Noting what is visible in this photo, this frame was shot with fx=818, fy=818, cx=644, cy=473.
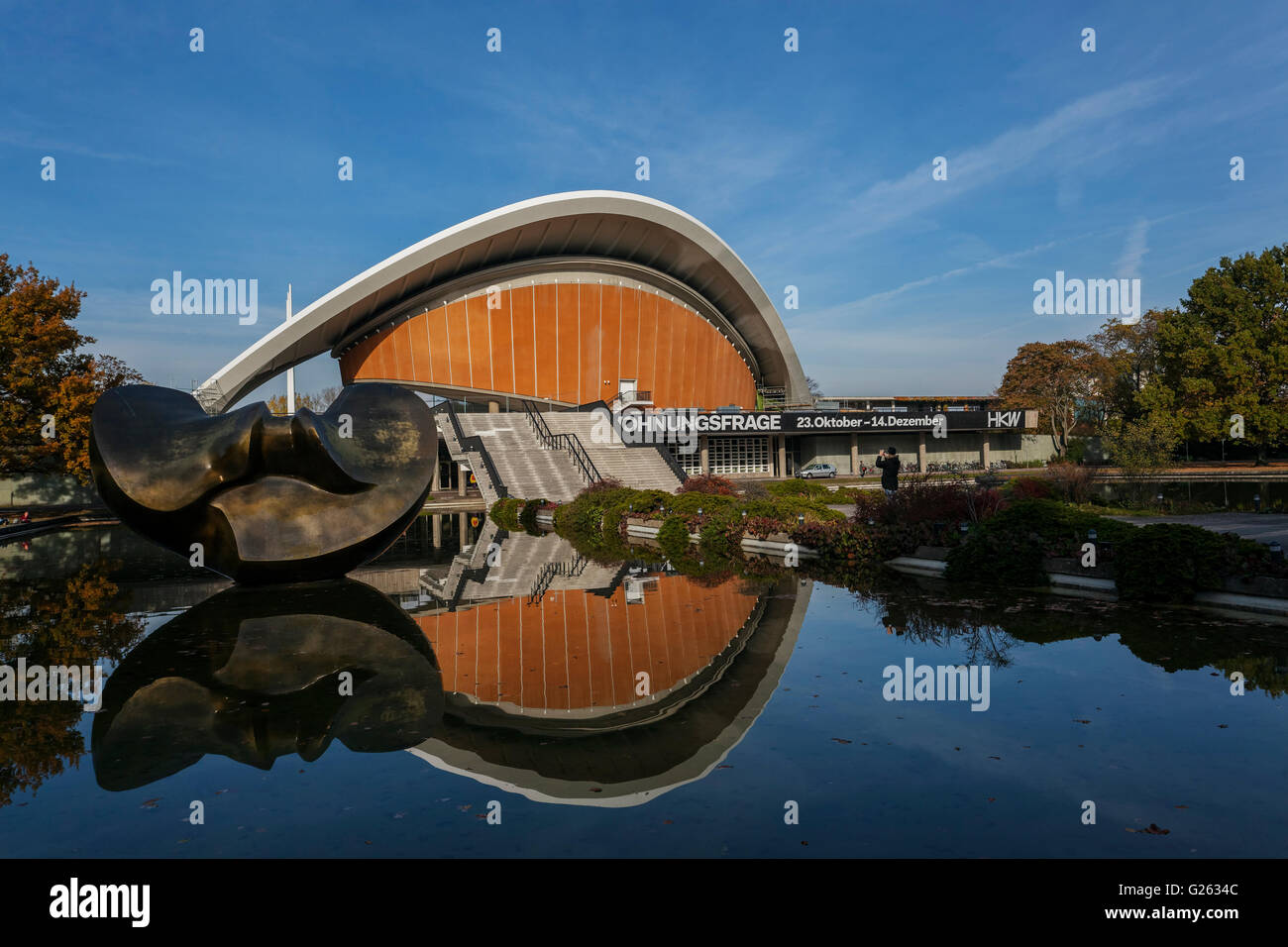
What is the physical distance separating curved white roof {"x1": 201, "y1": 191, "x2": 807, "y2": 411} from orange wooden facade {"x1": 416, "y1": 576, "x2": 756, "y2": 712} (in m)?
32.9

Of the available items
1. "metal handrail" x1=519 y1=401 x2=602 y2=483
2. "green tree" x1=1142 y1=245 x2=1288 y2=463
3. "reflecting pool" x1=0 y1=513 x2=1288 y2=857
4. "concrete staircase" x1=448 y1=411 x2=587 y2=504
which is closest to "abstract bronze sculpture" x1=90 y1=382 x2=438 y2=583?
"reflecting pool" x1=0 y1=513 x2=1288 y2=857

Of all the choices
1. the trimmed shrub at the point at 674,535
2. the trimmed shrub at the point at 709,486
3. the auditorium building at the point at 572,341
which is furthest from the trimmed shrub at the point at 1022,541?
the auditorium building at the point at 572,341

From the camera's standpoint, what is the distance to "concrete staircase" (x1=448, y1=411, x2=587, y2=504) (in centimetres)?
2992

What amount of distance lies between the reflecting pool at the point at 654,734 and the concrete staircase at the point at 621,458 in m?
19.9

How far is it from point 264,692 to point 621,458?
26587 millimetres

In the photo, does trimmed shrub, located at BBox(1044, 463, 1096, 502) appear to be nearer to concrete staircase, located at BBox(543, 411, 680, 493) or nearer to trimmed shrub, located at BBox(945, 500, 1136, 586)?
trimmed shrub, located at BBox(945, 500, 1136, 586)

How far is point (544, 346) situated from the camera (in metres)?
46.3

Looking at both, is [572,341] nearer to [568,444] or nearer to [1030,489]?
[568,444]

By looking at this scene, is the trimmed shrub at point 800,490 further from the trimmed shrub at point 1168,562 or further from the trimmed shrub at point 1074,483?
the trimmed shrub at point 1168,562

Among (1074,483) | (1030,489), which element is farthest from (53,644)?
(1074,483)

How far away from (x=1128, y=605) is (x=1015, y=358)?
5887 cm

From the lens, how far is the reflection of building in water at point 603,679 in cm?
555

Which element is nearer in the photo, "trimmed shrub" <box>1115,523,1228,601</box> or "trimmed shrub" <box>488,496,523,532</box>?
"trimmed shrub" <box>1115,523,1228,601</box>
